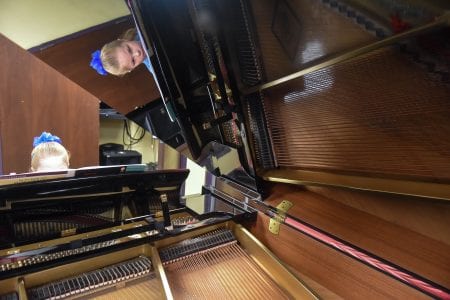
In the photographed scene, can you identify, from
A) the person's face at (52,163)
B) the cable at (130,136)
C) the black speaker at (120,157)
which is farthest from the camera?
the cable at (130,136)

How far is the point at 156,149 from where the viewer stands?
9.25 ft

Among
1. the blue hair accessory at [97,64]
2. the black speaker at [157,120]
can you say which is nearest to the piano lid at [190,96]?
the black speaker at [157,120]

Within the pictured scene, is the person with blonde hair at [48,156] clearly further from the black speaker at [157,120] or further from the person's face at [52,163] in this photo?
the black speaker at [157,120]

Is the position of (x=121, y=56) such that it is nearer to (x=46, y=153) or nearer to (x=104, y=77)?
(x=104, y=77)

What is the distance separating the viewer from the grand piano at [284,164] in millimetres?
1104

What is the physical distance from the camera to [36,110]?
10.6ft

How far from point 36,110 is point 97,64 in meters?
1.60

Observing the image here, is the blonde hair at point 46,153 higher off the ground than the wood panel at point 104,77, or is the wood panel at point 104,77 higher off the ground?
the wood panel at point 104,77

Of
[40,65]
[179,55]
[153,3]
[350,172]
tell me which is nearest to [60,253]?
[179,55]

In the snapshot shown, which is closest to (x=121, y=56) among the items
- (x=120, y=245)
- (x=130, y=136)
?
(x=120, y=245)

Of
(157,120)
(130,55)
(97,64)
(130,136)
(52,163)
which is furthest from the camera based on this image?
(130,136)

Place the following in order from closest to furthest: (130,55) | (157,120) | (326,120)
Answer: (326,120)
(130,55)
(157,120)

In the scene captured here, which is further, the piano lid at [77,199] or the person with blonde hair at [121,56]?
the person with blonde hair at [121,56]

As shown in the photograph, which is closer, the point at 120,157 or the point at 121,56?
the point at 121,56
